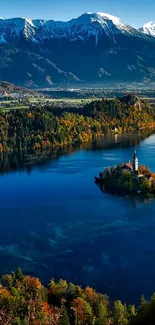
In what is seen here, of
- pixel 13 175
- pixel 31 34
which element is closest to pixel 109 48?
pixel 31 34

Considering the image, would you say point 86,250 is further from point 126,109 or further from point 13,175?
point 126,109

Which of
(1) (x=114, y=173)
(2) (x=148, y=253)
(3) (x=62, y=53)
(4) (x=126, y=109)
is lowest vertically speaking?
(2) (x=148, y=253)

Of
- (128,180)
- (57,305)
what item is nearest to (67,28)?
(128,180)

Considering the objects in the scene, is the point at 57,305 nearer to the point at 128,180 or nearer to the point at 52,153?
the point at 128,180

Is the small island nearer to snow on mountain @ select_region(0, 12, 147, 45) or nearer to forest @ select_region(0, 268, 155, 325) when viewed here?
forest @ select_region(0, 268, 155, 325)

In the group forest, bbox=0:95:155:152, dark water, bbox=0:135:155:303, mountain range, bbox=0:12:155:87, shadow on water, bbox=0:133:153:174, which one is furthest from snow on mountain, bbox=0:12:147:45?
dark water, bbox=0:135:155:303

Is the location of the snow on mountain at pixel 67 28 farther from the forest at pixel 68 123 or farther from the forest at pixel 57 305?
the forest at pixel 57 305
